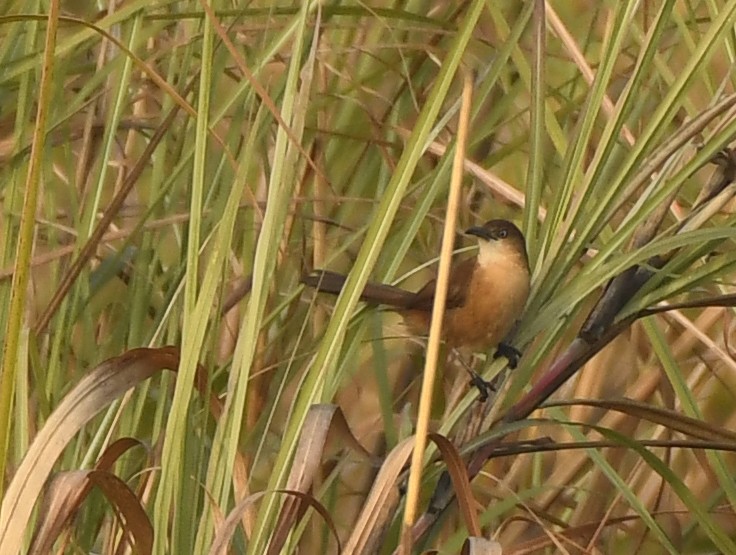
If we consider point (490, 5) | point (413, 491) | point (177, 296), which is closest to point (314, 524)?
point (177, 296)

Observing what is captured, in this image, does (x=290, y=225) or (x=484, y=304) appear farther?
(x=484, y=304)

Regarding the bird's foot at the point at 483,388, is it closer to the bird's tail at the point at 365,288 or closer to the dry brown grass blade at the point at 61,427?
the bird's tail at the point at 365,288

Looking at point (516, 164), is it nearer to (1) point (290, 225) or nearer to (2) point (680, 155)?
(1) point (290, 225)

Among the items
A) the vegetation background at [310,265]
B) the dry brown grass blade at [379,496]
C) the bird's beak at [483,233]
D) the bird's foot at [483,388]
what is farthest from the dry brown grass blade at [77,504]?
the bird's beak at [483,233]

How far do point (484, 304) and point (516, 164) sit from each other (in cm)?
35

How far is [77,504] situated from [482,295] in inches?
32.2

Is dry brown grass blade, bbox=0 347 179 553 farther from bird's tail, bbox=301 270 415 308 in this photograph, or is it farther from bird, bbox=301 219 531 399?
bird, bbox=301 219 531 399

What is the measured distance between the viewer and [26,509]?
0.69 meters

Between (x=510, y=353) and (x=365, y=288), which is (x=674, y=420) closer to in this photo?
(x=510, y=353)

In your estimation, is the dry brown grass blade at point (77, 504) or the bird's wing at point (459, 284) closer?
the dry brown grass blade at point (77, 504)

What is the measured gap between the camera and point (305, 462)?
2.51 feet

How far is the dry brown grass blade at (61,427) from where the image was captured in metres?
0.69

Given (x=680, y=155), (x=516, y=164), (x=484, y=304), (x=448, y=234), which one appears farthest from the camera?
(x=516, y=164)

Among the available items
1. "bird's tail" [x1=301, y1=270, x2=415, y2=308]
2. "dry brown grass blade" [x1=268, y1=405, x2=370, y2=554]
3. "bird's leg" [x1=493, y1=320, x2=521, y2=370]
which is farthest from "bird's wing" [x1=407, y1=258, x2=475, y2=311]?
"dry brown grass blade" [x1=268, y1=405, x2=370, y2=554]
